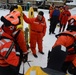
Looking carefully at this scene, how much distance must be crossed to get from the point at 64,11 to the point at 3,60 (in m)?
6.69

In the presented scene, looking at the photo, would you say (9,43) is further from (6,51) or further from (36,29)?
(36,29)

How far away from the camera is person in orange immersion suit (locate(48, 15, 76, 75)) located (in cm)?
185

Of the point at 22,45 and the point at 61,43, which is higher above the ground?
the point at 61,43

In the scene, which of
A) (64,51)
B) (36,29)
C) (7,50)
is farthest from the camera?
(36,29)

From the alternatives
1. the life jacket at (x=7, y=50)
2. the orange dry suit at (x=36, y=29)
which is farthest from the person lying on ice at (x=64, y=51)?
the orange dry suit at (x=36, y=29)

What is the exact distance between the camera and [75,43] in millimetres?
2207

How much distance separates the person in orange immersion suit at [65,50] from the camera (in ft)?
6.07

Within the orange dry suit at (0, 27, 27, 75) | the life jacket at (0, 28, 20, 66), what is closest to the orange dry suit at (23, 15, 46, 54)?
the orange dry suit at (0, 27, 27, 75)

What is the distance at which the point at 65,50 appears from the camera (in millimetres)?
1910

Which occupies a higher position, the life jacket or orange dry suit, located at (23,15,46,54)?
the life jacket

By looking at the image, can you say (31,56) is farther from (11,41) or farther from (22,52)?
(11,41)

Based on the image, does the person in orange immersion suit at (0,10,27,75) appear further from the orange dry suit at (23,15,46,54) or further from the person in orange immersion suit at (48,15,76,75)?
the orange dry suit at (23,15,46,54)

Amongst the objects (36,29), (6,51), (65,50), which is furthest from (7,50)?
(36,29)

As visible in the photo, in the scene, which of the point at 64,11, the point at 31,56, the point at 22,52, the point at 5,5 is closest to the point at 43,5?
the point at 5,5
